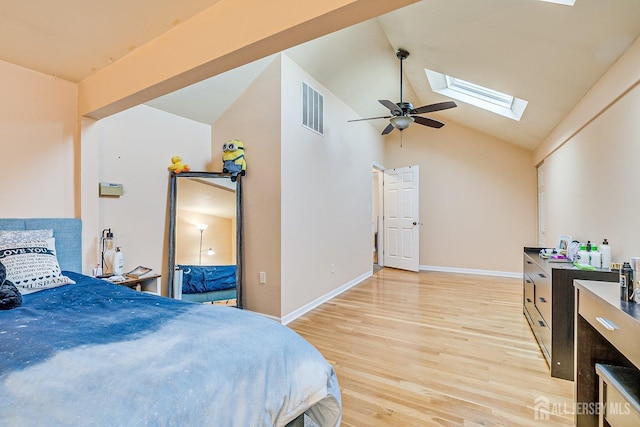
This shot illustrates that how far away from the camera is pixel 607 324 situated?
131 cm

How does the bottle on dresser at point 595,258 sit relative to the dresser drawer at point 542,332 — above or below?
above

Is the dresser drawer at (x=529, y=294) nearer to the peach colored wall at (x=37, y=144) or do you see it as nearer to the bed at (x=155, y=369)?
the bed at (x=155, y=369)

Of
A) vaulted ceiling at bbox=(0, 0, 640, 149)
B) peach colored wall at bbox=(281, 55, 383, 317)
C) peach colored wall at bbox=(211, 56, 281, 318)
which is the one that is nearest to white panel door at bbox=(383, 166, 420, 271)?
peach colored wall at bbox=(281, 55, 383, 317)

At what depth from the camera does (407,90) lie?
5141 mm

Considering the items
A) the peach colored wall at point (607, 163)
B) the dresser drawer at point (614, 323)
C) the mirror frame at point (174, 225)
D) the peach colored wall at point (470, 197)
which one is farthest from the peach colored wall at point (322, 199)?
the peach colored wall at point (607, 163)

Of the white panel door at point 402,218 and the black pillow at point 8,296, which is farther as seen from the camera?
the white panel door at point 402,218

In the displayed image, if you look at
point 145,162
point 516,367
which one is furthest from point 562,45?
point 145,162

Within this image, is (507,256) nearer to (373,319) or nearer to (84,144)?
(373,319)

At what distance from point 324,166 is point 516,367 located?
2902 mm

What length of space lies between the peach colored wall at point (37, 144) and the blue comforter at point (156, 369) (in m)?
1.34

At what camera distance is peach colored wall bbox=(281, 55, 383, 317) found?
10.6ft

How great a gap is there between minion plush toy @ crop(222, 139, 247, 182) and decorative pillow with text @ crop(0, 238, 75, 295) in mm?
1716

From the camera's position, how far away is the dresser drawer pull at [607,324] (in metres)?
1.26

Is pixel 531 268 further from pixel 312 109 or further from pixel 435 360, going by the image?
pixel 312 109
